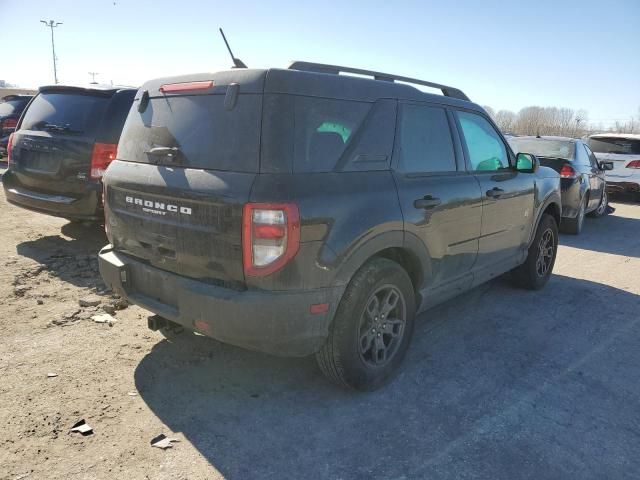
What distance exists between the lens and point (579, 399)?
3.33 metres

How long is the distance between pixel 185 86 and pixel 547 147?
7.98 metres

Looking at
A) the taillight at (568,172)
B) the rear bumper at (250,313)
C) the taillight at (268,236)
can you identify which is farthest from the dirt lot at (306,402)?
the taillight at (568,172)

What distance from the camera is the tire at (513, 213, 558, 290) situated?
5406mm

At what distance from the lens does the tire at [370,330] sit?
3.03 meters

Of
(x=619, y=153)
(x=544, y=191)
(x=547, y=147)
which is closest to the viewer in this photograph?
(x=544, y=191)

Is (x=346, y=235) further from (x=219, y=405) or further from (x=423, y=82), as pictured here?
(x=423, y=82)

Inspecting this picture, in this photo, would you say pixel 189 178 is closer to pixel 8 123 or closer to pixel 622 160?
pixel 8 123

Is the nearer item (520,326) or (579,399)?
(579,399)

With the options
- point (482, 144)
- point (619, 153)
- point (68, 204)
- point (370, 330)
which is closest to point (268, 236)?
point (370, 330)

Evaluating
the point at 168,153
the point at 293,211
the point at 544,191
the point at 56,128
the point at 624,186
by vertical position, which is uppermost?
the point at 56,128

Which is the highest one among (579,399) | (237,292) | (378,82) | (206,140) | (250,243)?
(378,82)

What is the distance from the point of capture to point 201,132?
291 cm

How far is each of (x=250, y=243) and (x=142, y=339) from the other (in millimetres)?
1803

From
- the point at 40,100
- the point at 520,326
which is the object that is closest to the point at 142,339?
the point at 520,326
